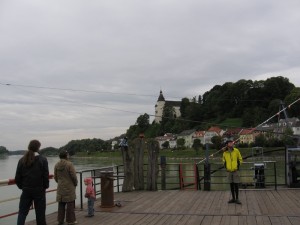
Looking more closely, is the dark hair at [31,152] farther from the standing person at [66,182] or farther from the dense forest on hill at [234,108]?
the dense forest on hill at [234,108]

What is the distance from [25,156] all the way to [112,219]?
2384mm

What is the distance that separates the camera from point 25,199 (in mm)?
6590

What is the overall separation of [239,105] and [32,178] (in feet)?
391

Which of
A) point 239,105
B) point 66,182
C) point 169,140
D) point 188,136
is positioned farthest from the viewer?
point 169,140

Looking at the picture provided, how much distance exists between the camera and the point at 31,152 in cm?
650

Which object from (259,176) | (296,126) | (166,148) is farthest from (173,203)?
(166,148)

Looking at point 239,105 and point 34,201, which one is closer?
point 34,201

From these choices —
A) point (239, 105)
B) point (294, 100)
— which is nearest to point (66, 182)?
point (294, 100)

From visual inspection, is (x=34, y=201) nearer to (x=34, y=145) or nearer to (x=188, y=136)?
(x=34, y=145)

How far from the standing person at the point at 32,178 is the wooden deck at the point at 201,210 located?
4.22 ft

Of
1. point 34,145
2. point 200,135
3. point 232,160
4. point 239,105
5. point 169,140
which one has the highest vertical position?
point 239,105

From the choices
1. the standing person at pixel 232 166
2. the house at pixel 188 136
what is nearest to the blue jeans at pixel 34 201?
the standing person at pixel 232 166

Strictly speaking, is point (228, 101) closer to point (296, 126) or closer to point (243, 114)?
point (243, 114)

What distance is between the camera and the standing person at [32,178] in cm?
649
